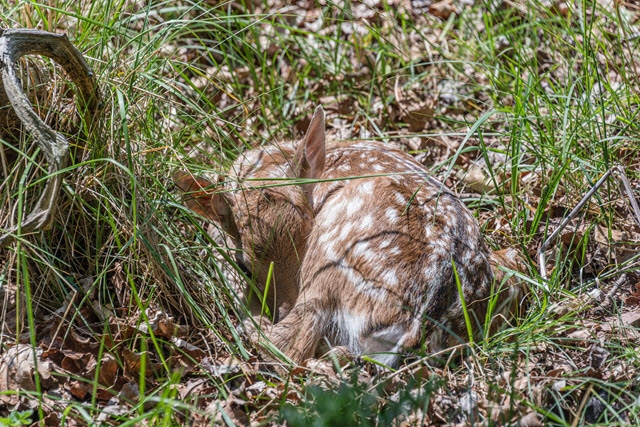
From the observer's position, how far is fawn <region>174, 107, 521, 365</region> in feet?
11.7

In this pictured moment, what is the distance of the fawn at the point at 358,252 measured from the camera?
3561 mm

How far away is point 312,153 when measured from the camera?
4.02 metres

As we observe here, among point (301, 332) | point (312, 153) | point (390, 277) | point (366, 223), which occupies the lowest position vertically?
point (301, 332)

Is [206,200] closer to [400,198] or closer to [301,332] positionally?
[301,332]

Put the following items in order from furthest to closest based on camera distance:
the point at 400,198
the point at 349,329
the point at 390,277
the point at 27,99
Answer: the point at 400,198 → the point at 349,329 → the point at 390,277 → the point at 27,99

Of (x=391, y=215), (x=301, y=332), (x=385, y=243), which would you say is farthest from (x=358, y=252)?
(x=301, y=332)

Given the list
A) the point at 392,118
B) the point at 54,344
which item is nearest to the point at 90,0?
the point at 54,344

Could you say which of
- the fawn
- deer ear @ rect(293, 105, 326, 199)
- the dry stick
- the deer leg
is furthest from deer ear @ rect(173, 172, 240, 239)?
the dry stick

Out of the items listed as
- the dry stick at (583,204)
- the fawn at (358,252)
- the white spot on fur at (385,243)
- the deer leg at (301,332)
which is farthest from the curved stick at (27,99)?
the dry stick at (583,204)

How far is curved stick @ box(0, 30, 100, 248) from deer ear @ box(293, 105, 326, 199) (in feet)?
3.45

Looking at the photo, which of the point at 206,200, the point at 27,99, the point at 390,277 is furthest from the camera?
the point at 206,200

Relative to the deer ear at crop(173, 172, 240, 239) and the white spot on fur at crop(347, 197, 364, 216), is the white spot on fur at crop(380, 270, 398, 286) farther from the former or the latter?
the deer ear at crop(173, 172, 240, 239)

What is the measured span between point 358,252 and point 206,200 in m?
0.84

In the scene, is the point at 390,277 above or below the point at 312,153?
below
